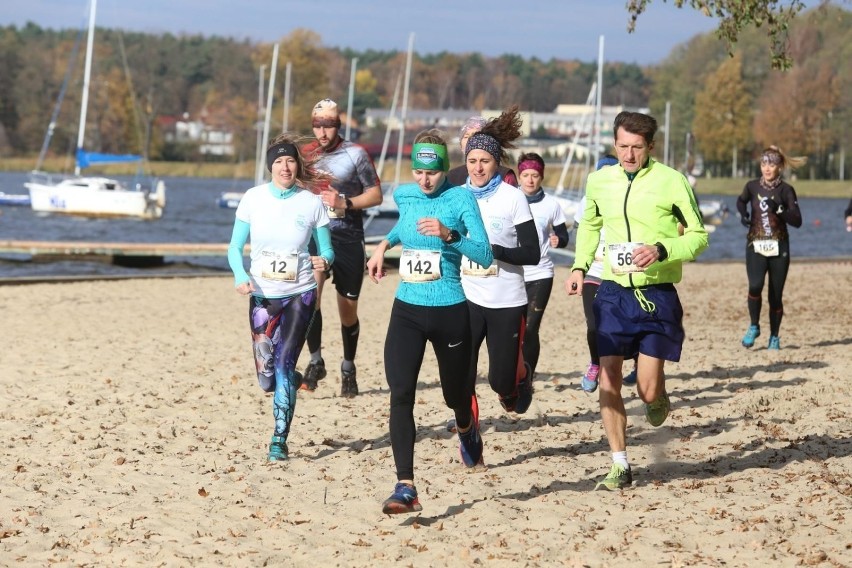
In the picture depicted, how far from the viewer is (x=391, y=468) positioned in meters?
8.33

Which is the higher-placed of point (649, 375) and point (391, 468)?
point (649, 375)

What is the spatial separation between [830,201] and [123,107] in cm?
6258

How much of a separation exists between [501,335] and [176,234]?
4481 centimetres

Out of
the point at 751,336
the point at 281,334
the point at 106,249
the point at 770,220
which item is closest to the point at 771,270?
the point at 770,220

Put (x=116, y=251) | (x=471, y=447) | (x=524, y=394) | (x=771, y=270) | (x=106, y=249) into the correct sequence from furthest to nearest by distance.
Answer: (x=116, y=251) → (x=106, y=249) → (x=771, y=270) → (x=524, y=394) → (x=471, y=447)

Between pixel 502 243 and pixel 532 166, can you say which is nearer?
pixel 502 243

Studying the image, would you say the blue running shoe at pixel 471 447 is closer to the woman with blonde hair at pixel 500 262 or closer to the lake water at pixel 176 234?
the woman with blonde hair at pixel 500 262

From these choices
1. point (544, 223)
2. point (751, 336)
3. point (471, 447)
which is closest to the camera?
point (471, 447)

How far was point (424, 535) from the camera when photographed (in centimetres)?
664

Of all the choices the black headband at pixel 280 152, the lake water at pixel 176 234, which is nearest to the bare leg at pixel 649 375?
the black headband at pixel 280 152

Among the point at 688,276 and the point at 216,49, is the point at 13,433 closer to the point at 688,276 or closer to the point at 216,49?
the point at 688,276

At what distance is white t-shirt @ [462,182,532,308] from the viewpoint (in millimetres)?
7895

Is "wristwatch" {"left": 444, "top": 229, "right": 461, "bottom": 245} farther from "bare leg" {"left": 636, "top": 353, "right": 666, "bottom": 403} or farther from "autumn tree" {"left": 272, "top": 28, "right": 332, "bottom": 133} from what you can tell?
"autumn tree" {"left": 272, "top": 28, "right": 332, "bottom": 133}

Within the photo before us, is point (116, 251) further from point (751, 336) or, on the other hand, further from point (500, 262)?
point (500, 262)
